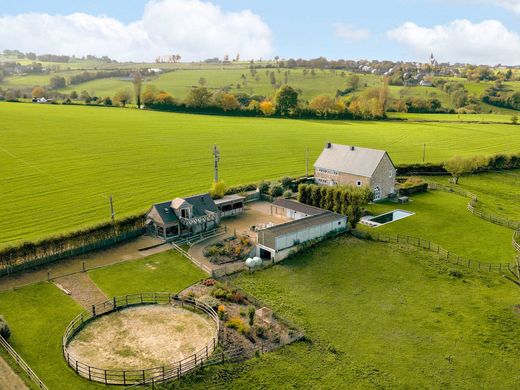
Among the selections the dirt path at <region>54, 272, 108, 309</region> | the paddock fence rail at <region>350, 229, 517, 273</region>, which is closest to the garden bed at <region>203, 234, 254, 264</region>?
the dirt path at <region>54, 272, 108, 309</region>

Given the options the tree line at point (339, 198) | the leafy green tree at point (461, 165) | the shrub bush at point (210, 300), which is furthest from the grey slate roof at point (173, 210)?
the leafy green tree at point (461, 165)

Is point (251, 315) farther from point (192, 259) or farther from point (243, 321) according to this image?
point (192, 259)

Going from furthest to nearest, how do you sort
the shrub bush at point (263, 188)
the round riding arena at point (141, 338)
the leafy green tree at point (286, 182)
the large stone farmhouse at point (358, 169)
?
the leafy green tree at point (286, 182)
the shrub bush at point (263, 188)
the large stone farmhouse at point (358, 169)
the round riding arena at point (141, 338)

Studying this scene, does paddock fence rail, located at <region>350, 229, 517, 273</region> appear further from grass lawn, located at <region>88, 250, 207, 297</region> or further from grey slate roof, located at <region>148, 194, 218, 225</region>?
grass lawn, located at <region>88, 250, 207, 297</region>

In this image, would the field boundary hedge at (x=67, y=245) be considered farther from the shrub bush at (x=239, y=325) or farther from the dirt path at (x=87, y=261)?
the shrub bush at (x=239, y=325)

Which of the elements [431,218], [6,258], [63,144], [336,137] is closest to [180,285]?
[6,258]

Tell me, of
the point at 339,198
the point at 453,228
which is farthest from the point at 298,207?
the point at 453,228
